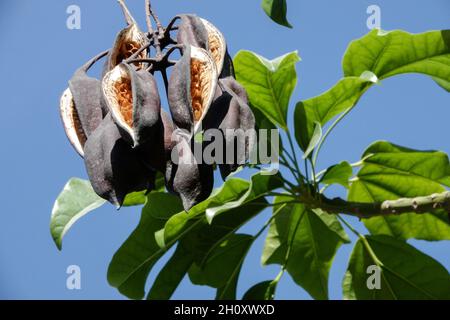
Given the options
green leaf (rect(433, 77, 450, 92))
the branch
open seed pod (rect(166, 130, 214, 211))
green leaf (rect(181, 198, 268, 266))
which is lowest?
green leaf (rect(181, 198, 268, 266))

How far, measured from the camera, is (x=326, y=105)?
8.50ft

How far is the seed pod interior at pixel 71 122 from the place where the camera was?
1.74 meters

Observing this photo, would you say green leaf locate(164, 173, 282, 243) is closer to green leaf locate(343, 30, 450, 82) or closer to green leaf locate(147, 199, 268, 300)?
green leaf locate(147, 199, 268, 300)

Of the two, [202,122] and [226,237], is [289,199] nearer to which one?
[226,237]

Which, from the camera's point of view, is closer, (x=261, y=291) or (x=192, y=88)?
(x=192, y=88)

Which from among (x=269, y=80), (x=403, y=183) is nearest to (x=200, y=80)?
(x=269, y=80)

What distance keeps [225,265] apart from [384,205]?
0.77 m

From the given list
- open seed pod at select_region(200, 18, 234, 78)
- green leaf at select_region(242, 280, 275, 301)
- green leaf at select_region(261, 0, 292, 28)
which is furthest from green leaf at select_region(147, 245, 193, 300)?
open seed pod at select_region(200, 18, 234, 78)

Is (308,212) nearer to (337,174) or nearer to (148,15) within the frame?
(337,174)

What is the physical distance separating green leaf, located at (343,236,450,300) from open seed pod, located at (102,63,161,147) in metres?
1.42

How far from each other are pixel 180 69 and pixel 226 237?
123cm

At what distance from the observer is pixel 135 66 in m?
1.69

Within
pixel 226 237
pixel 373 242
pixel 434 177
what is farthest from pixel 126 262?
pixel 434 177

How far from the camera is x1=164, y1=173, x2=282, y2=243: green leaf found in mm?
2443
